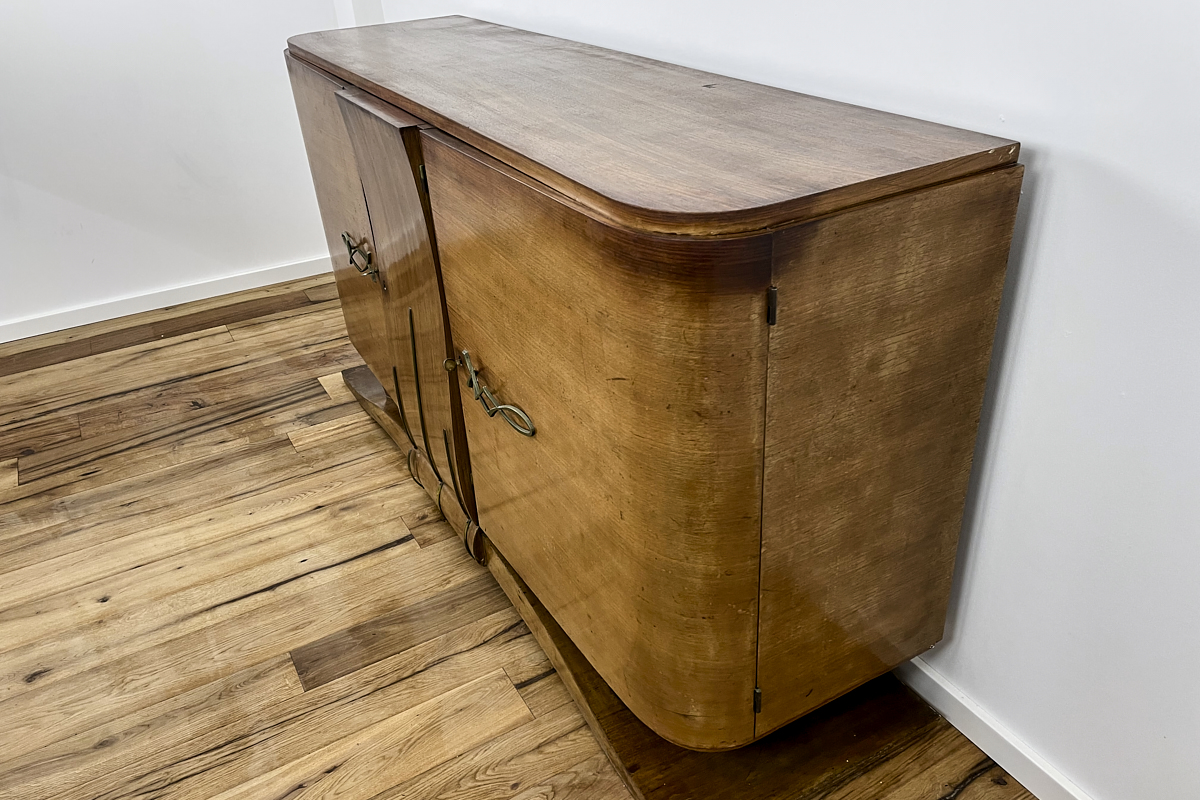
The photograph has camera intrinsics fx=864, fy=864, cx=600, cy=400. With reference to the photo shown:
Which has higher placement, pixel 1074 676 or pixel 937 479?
pixel 937 479

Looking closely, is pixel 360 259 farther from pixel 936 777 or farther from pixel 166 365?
pixel 936 777

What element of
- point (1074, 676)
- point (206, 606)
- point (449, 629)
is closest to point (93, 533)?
point (206, 606)

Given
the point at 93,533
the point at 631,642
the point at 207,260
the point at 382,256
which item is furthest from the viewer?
the point at 207,260

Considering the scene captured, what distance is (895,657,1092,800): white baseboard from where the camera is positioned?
93cm

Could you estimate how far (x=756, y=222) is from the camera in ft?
2.06

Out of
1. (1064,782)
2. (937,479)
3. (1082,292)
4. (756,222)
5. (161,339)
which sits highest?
(756,222)

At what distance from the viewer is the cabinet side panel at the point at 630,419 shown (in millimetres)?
663

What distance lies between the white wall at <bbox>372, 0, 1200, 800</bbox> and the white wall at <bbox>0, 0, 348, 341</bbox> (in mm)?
1892

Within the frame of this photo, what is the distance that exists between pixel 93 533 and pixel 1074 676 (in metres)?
1.56

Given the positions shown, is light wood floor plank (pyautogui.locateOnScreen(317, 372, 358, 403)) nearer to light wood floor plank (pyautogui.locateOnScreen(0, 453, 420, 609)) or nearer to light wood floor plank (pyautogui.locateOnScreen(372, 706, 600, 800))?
light wood floor plank (pyautogui.locateOnScreen(0, 453, 420, 609))

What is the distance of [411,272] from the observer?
1.15 m

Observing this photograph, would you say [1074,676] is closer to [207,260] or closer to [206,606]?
[206,606]

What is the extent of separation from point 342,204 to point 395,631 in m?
0.71

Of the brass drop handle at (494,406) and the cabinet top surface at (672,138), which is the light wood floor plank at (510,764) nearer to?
the brass drop handle at (494,406)
